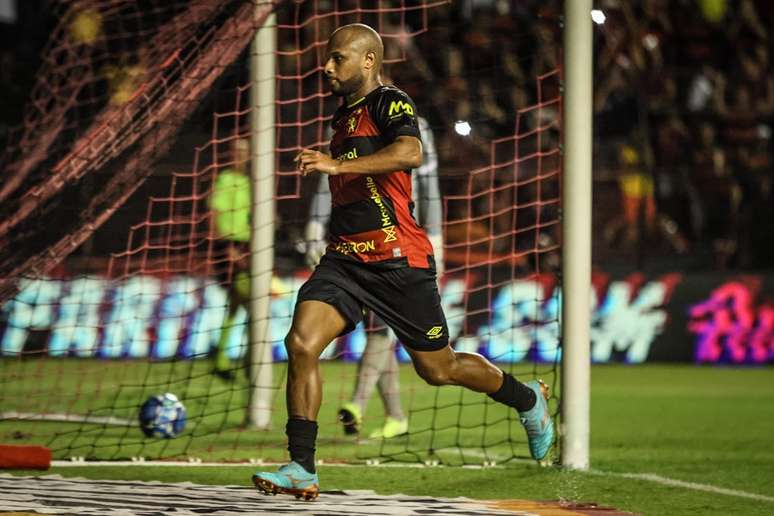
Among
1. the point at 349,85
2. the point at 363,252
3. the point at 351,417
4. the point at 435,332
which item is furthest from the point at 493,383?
the point at 351,417

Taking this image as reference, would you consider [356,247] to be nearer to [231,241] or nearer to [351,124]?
[351,124]

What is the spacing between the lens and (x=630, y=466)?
7.21 metres

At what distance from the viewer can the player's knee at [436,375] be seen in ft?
19.7

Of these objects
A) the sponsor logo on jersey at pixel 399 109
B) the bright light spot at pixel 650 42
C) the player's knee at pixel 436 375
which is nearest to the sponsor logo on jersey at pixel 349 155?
the sponsor logo on jersey at pixel 399 109

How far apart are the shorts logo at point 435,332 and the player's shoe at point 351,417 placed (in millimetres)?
2157

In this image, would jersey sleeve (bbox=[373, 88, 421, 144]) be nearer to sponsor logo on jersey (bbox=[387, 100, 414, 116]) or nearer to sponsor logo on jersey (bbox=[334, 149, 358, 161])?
sponsor logo on jersey (bbox=[387, 100, 414, 116])

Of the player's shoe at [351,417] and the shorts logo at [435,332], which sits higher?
the shorts logo at [435,332]

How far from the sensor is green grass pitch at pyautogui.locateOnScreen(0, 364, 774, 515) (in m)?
6.12

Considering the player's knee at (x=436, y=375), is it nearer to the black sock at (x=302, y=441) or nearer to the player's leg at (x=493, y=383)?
the player's leg at (x=493, y=383)

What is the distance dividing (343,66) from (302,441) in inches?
57.5

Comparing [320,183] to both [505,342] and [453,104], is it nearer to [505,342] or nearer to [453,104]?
[505,342]

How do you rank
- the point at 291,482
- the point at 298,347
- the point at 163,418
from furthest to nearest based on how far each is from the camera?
the point at 163,418 → the point at 298,347 → the point at 291,482

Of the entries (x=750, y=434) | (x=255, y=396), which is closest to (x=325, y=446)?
(x=255, y=396)

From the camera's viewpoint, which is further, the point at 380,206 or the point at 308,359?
the point at 380,206
